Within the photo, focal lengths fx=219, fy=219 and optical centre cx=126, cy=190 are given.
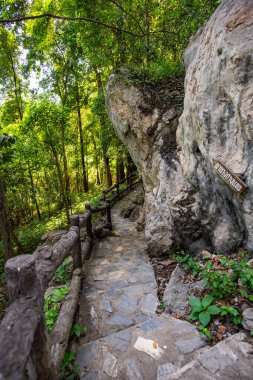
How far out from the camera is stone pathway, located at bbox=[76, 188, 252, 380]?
2027 millimetres

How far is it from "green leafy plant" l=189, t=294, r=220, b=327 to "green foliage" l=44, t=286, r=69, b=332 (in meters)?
1.67

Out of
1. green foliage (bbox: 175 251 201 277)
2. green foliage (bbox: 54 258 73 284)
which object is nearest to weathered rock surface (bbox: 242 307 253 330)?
green foliage (bbox: 175 251 201 277)

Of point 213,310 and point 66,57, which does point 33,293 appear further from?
point 66,57

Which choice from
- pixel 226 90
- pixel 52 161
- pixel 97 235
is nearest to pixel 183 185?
pixel 226 90

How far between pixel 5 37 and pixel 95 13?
296 inches

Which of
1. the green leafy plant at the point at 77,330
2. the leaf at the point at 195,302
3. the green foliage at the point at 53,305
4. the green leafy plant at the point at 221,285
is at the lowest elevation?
the green leafy plant at the point at 77,330

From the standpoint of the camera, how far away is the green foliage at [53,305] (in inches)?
103

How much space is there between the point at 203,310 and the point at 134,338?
0.88m

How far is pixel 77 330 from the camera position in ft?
8.61

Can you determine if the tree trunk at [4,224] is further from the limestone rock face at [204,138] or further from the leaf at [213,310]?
the leaf at [213,310]

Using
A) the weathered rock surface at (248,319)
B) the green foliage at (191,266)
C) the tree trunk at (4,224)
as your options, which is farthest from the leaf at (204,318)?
the tree trunk at (4,224)

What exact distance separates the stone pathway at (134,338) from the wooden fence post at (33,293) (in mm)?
729

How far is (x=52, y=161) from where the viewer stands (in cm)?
948

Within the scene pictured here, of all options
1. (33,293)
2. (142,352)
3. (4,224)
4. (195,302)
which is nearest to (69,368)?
→ (142,352)
